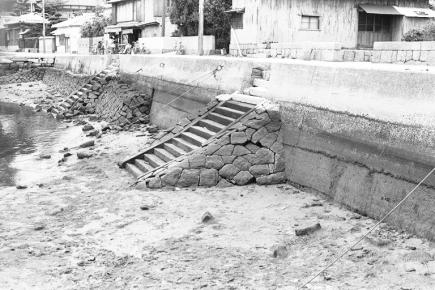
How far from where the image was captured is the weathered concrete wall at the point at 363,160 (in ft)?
27.9

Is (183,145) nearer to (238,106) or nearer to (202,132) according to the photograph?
(202,132)

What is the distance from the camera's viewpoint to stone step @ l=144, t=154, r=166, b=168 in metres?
13.5

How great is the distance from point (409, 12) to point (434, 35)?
575 cm

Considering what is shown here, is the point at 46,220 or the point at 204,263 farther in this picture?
the point at 46,220

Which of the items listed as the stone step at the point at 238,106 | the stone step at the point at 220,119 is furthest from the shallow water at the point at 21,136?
the stone step at the point at 238,106

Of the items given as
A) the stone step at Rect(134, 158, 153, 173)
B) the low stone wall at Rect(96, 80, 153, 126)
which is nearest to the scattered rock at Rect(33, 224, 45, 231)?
the stone step at Rect(134, 158, 153, 173)

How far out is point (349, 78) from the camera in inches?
418

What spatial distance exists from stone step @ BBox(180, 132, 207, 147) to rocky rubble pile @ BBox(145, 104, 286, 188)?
34.5 inches

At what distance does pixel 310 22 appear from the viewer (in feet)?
92.5

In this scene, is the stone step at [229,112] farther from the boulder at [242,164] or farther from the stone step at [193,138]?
the boulder at [242,164]

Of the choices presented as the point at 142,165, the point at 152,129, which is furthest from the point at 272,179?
the point at 152,129

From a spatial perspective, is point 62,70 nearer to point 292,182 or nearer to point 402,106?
point 292,182

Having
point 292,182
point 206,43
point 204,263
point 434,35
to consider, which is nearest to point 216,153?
point 292,182

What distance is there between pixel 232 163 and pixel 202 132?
5.91ft
